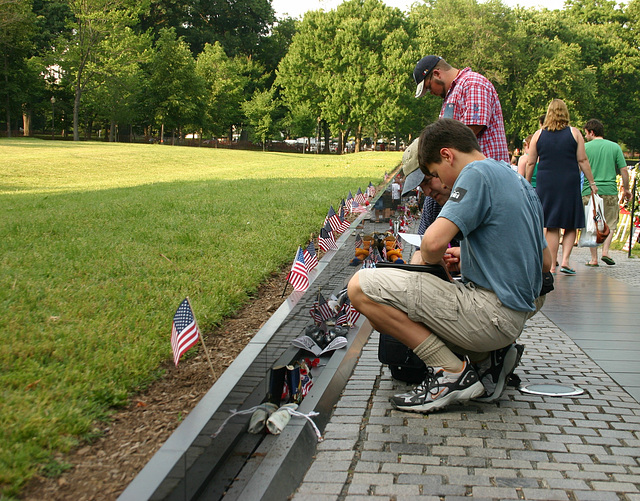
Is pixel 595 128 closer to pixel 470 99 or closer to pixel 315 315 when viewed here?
pixel 470 99

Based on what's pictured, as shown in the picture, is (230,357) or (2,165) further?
(2,165)

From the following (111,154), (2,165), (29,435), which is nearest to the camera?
(29,435)

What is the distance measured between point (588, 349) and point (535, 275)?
193 cm

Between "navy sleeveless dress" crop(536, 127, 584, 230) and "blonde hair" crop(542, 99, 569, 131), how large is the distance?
0.20ft

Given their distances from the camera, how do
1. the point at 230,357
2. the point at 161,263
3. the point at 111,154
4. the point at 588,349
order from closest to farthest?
the point at 230,357 → the point at 588,349 → the point at 161,263 → the point at 111,154

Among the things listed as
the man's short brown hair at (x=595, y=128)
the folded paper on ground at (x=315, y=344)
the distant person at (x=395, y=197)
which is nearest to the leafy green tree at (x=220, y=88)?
the distant person at (x=395, y=197)

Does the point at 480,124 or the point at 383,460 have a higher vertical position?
the point at 480,124

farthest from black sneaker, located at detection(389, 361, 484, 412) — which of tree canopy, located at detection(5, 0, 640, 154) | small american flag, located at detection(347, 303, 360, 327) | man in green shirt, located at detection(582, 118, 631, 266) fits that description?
tree canopy, located at detection(5, 0, 640, 154)

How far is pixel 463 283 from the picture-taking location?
3957 mm

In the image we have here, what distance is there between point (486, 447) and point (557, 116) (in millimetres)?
5520

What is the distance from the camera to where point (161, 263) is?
22.4 feet

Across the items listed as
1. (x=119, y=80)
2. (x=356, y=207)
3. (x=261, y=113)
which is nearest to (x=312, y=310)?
(x=356, y=207)

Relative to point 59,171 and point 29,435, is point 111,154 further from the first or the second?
point 29,435

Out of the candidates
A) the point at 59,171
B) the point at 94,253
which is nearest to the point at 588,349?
the point at 94,253
